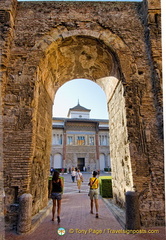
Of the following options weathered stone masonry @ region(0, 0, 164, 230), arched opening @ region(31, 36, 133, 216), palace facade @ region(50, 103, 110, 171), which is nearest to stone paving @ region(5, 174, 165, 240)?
weathered stone masonry @ region(0, 0, 164, 230)

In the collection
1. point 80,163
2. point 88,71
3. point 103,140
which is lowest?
point 80,163

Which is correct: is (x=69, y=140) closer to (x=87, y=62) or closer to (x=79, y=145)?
(x=79, y=145)

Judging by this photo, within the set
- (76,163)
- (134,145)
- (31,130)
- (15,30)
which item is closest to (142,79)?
(134,145)

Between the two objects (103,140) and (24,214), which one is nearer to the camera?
(24,214)

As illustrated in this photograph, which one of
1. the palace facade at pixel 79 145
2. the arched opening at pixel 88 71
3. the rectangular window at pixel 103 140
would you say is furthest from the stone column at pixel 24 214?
the rectangular window at pixel 103 140

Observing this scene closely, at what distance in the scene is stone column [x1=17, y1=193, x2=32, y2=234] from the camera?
3.39 m

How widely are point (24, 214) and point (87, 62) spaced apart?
5.35 meters

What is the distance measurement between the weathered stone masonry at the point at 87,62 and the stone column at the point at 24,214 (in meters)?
0.30

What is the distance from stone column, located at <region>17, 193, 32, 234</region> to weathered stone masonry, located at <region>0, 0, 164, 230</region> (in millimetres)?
296

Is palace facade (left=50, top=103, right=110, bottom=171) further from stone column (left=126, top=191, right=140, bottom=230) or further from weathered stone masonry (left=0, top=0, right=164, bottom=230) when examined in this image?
stone column (left=126, top=191, right=140, bottom=230)

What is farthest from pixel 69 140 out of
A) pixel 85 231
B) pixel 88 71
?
pixel 85 231

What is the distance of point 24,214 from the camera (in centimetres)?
347

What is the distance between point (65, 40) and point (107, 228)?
5.53 m

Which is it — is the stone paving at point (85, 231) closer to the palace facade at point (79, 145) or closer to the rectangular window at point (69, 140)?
the palace facade at point (79, 145)
